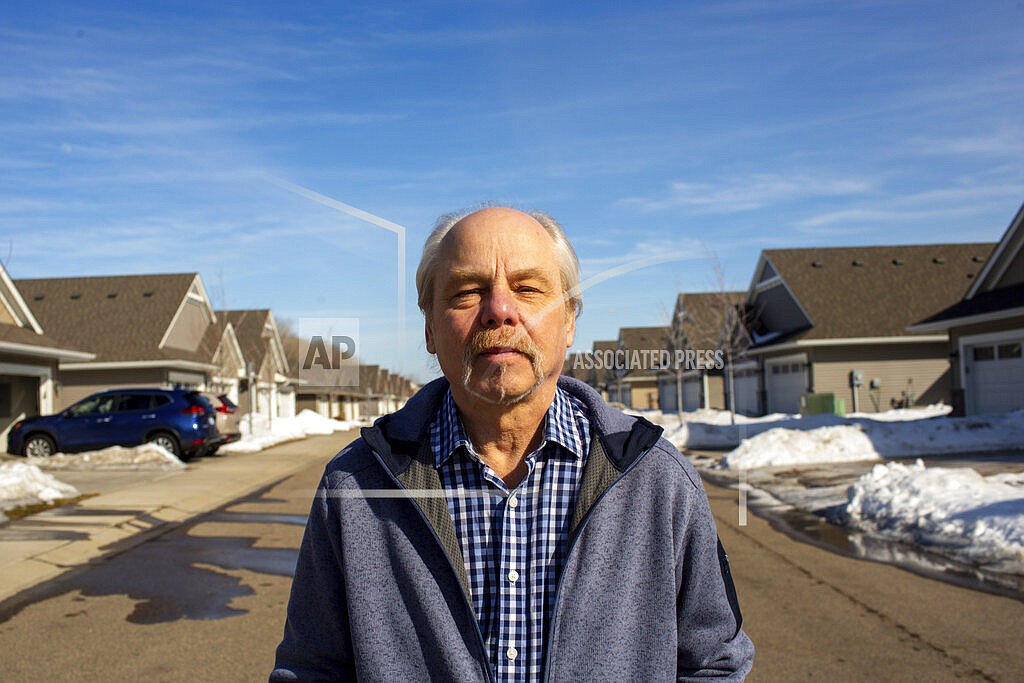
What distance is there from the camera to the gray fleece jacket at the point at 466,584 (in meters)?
1.94

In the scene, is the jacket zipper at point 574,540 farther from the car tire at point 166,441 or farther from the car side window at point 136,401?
the car side window at point 136,401

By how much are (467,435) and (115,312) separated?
119ft

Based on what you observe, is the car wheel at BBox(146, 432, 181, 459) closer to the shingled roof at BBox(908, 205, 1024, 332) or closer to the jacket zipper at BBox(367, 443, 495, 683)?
the shingled roof at BBox(908, 205, 1024, 332)

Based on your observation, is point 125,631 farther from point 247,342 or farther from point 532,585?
point 247,342

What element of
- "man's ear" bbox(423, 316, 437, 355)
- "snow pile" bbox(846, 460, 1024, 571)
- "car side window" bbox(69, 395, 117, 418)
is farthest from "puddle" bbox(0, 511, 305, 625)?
"car side window" bbox(69, 395, 117, 418)

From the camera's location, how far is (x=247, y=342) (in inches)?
1740

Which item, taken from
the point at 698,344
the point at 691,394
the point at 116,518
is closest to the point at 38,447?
the point at 116,518

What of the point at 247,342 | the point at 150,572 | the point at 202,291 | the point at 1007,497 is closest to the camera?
the point at 150,572

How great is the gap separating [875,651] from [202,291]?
35.5m

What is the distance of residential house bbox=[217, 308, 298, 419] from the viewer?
139ft

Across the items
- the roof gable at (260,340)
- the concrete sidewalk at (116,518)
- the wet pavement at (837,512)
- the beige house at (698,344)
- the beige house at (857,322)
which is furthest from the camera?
the roof gable at (260,340)

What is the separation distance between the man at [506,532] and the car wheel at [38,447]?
884 inches

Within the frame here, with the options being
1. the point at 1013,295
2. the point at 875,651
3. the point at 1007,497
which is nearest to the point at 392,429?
the point at 875,651

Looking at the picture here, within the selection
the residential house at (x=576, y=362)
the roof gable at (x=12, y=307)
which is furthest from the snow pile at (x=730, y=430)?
the roof gable at (x=12, y=307)
